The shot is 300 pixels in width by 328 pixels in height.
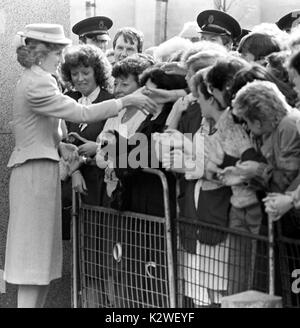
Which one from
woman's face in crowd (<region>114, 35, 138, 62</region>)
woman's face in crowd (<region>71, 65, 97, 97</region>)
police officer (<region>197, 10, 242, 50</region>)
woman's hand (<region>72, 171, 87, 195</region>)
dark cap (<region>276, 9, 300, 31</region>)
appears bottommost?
woman's hand (<region>72, 171, 87, 195</region>)

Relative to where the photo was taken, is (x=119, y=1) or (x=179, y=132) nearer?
(x=179, y=132)

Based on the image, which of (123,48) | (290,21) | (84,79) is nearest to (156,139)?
(84,79)

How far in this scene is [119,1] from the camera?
65.4 feet

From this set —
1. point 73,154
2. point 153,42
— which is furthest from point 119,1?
point 73,154

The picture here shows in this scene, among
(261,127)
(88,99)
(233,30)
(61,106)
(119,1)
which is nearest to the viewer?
(261,127)

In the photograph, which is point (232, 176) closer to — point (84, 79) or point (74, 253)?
point (74, 253)

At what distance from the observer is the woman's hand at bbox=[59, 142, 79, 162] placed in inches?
278

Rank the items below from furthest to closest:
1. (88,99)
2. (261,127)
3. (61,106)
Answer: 1. (88,99)
2. (61,106)
3. (261,127)

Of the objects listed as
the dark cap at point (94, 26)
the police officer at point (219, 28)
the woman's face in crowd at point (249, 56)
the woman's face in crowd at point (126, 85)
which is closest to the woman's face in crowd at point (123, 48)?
the police officer at point (219, 28)

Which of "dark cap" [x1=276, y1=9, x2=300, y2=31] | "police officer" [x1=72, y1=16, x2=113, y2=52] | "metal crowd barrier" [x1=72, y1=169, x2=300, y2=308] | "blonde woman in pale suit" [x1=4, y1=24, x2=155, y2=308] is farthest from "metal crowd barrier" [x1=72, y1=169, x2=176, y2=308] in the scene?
"police officer" [x1=72, y1=16, x2=113, y2=52]

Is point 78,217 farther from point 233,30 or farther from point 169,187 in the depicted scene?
point 233,30

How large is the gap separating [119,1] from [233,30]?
38.8 feet

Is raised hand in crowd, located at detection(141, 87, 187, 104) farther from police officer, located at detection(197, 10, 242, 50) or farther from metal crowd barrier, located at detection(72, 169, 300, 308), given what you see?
police officer, located at detection(197, 10, 242, 50)

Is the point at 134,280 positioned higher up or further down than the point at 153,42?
further down
